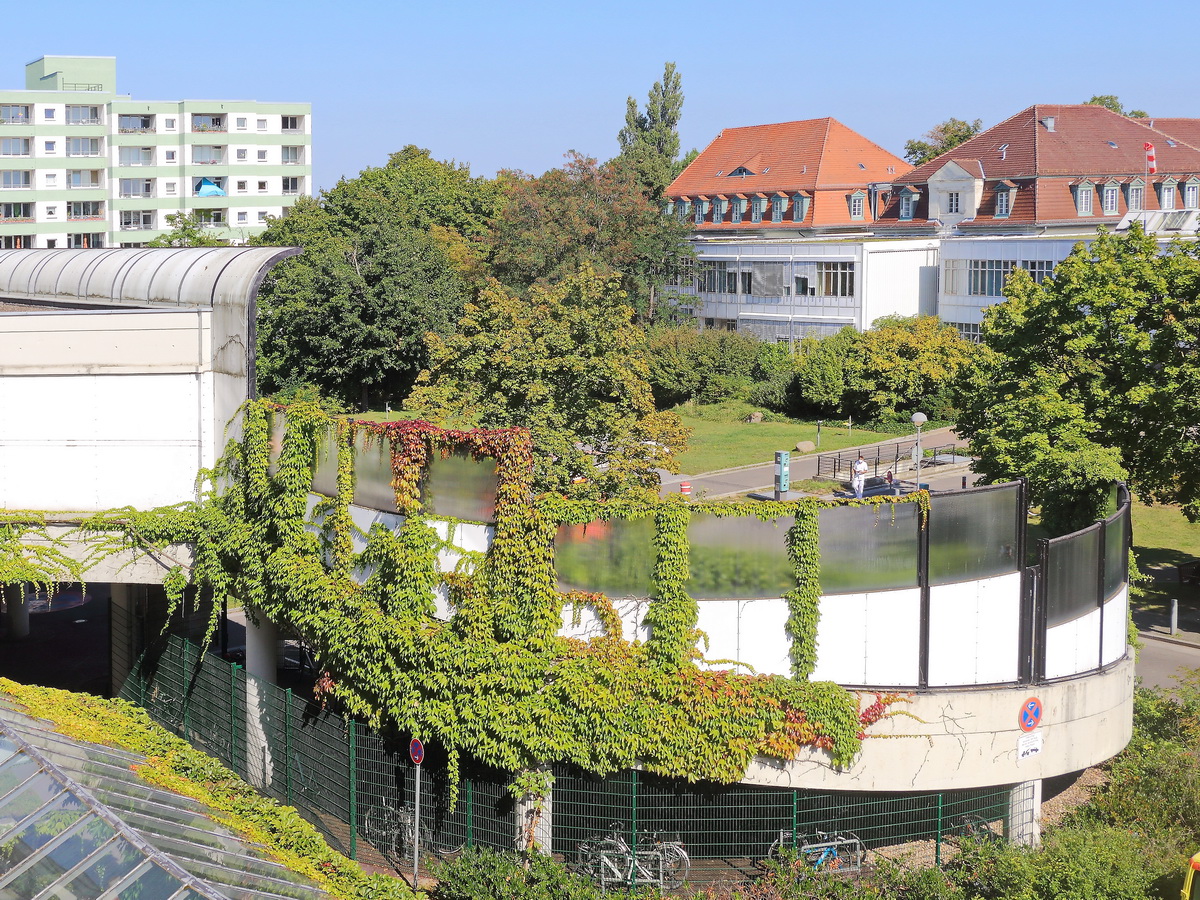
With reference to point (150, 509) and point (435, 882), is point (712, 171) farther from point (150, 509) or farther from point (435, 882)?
point (435, 882)

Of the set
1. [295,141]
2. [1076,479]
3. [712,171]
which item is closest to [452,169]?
[295,141]

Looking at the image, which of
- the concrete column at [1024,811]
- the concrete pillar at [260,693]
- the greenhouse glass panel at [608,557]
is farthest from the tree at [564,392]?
the concrete column at [1024,811]

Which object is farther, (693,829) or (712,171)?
(712,171)

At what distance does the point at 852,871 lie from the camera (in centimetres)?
1466

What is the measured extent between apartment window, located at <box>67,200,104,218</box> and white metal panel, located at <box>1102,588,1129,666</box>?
83524 mm

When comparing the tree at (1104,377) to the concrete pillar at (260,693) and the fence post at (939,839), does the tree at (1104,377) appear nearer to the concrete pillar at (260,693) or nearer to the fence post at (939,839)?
the fence post at (939,839)

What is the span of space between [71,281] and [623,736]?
50.9 ft

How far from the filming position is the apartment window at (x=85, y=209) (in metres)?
86.9

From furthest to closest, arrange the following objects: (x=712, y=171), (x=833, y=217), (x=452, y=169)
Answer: (x=452, y=169) → (x=712, y=171) → (x=833, y=217)

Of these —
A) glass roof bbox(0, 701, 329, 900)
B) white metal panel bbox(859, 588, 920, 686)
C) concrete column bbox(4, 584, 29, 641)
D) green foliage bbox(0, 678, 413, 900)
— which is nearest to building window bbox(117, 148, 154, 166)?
concrete column bbox(4, 584, 29, 641)

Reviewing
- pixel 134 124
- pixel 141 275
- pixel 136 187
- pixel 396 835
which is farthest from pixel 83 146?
pixel 396 835

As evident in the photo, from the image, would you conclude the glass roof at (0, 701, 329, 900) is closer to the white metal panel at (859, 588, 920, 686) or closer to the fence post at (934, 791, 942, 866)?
the white metal panel at (859, 588, 920, 686)

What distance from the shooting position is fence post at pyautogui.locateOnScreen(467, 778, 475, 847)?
51.1 feet

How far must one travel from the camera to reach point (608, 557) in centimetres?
1545
